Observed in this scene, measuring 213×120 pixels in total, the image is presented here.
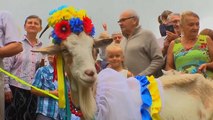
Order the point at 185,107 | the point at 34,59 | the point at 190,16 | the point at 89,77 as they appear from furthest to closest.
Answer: the point at 34,59, the point at 190,16, the point at 185,107, the point at 89,77

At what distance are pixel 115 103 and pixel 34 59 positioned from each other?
2.67 meters

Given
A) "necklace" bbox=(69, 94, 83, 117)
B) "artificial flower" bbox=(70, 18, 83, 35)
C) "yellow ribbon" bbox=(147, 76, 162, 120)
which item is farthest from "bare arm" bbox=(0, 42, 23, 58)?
"yellow ribbon" bbox=(147, 76, 162, 120)

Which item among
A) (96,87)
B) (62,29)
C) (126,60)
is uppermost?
(62,29)

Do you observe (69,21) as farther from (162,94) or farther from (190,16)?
(190,16)

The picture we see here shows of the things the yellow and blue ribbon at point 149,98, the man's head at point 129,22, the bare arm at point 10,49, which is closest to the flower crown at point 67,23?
the bare arm at point 10,49

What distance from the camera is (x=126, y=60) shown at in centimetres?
657

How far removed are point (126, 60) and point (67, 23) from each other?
2261mm

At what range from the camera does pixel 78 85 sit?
425cm

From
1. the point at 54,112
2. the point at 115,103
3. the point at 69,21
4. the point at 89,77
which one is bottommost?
the point at 54,112

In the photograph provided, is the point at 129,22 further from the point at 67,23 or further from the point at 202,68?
the point at 67,23

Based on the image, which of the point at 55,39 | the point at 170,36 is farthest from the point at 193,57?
the point at 55,39

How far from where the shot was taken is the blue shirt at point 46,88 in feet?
19.9

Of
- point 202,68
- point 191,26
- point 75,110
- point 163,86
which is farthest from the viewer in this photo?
point 191,26

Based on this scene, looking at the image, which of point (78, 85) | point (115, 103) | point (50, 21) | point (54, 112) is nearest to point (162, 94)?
point (115, 103)
